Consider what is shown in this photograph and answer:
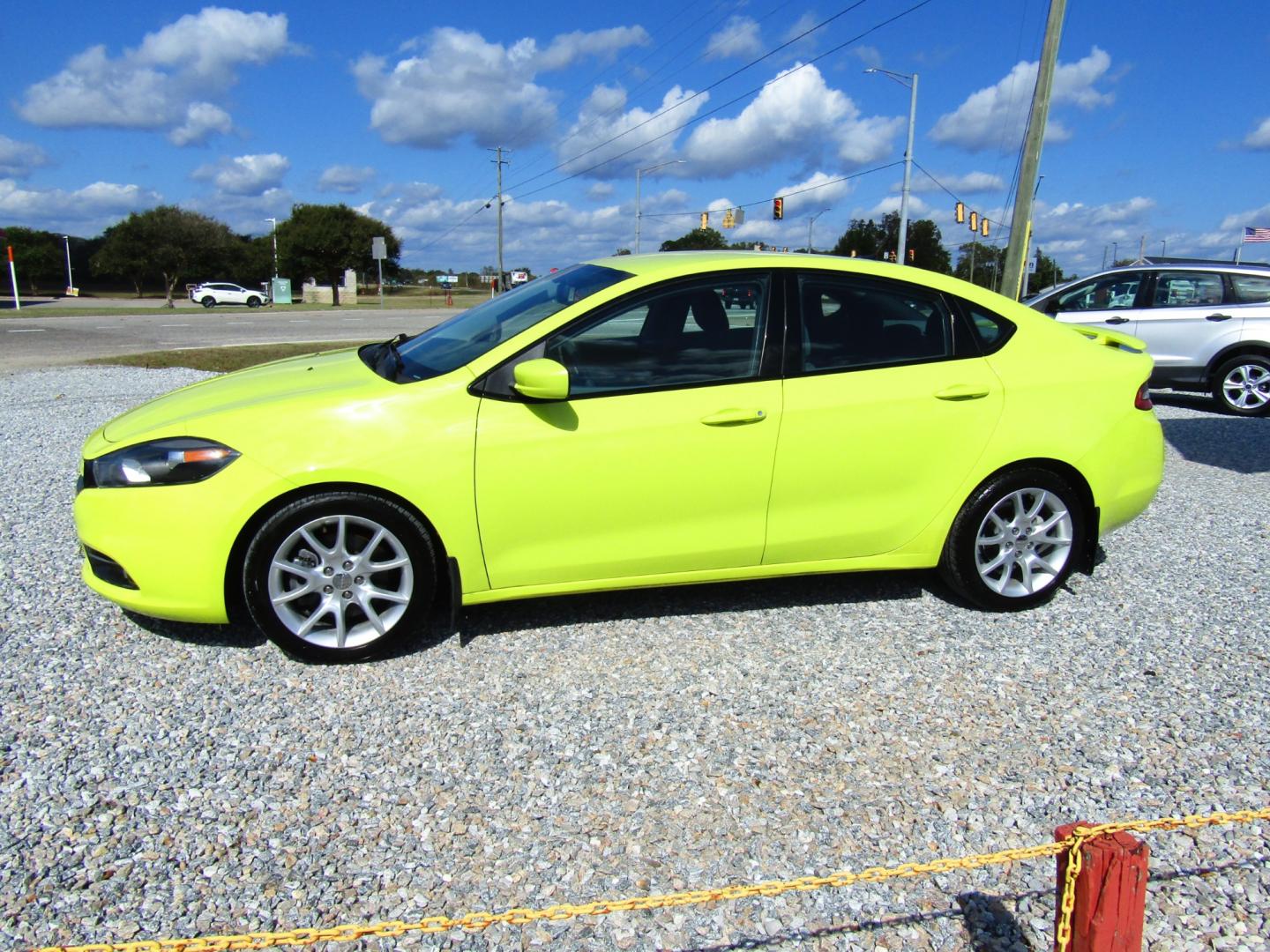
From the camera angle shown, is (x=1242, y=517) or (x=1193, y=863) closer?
(x=1193, y=863)

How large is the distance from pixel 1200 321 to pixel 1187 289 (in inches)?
16.6

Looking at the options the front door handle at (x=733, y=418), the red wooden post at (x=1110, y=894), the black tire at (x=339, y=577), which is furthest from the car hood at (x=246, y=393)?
the red wooden post at (x=1110, y=894)

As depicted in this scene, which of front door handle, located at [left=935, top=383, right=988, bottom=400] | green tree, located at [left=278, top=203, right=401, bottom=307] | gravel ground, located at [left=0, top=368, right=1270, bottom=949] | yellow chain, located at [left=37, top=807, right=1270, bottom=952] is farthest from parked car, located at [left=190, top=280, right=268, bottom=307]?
yellow chain, located at [left=37, top=807, right=1270, bottom=952]

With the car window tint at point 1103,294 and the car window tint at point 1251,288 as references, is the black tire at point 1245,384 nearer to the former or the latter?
the car window tint at point 1251,288

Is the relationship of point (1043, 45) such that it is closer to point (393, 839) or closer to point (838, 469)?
point (838, 469)

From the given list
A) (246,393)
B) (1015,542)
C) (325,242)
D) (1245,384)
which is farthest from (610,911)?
(325,242)

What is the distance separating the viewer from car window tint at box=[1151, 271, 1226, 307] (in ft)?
34.8

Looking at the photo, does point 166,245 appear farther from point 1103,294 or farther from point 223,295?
point 1103,294

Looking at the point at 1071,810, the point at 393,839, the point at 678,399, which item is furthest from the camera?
the point at 678,399

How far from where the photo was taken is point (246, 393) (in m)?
3.91

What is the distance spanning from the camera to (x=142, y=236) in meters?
57.8

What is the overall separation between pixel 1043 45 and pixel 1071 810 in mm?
12803

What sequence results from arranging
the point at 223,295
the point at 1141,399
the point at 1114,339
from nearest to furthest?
the point at 1141,399
the point at 1114,339
the point at 223,295

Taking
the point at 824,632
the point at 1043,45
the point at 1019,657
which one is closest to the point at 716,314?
the point at 824,632
